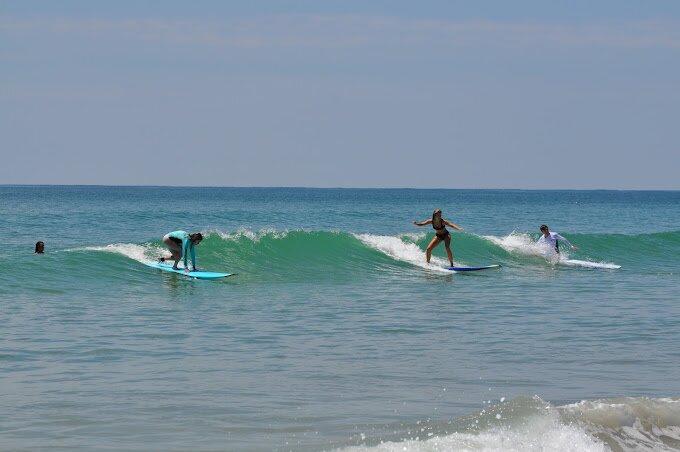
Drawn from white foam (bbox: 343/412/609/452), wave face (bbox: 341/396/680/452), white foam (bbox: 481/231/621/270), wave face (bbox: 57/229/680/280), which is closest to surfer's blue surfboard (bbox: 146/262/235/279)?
wave face (bbox: 57/229/680/280)

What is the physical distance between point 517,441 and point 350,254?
764 inches

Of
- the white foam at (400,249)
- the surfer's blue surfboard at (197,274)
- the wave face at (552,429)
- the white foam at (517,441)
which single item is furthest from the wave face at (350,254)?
the white foam at (517,441)

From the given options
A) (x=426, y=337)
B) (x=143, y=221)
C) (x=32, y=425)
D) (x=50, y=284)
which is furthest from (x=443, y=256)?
(x=143, y=221)

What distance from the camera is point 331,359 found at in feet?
37.9

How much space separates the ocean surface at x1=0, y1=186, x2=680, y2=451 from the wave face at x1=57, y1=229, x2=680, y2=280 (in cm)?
80

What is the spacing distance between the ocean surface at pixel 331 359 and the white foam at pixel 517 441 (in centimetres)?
2

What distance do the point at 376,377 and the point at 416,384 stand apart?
499 mm

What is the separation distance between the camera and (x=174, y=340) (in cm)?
1289

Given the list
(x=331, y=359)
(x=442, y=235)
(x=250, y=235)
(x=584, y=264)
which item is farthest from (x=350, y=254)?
(x=331, y=359)

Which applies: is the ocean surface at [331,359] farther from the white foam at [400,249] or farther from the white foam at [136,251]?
the white foam at [400,249]

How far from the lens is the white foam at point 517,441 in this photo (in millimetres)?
7941

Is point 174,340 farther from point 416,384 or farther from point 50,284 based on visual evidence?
point 50,284

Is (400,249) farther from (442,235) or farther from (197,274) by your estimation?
(197,274)

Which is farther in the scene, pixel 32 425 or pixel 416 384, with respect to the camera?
pixel 416 384
